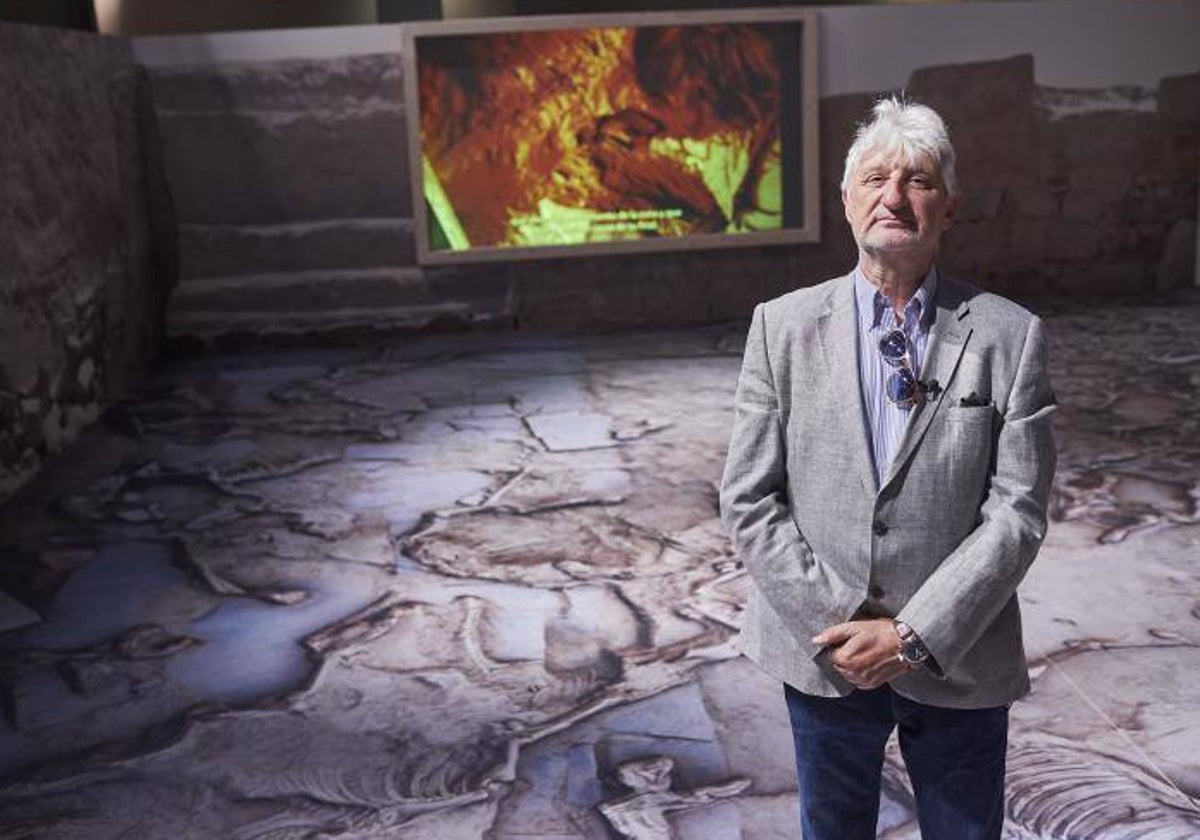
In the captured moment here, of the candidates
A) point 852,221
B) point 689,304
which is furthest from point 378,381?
point 852,221

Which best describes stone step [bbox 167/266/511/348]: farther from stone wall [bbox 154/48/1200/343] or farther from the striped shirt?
the striped shirt

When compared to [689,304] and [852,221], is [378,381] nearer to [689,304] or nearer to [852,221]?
[689,304]

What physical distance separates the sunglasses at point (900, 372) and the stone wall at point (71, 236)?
152 inches

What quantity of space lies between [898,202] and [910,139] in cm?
7

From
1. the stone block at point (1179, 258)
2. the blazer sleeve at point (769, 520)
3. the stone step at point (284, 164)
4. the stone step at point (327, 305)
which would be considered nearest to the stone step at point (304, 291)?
the stone step at point (327, 305)

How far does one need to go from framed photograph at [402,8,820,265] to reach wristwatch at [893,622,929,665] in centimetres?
597

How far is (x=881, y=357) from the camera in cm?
154

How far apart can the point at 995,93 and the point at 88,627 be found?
5959 millimetres

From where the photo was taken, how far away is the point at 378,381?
251 inches

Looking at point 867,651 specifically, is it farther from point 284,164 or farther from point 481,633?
point 284,164

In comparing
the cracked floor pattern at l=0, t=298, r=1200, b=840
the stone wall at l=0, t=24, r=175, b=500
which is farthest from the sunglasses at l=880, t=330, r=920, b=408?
the stone wall at l=0, t=24, r=175, b=500

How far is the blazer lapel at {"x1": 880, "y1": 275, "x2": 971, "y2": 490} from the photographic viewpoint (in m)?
1.50

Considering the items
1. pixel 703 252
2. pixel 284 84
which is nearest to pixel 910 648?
pixel 703 252

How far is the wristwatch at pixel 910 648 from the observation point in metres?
1.48
